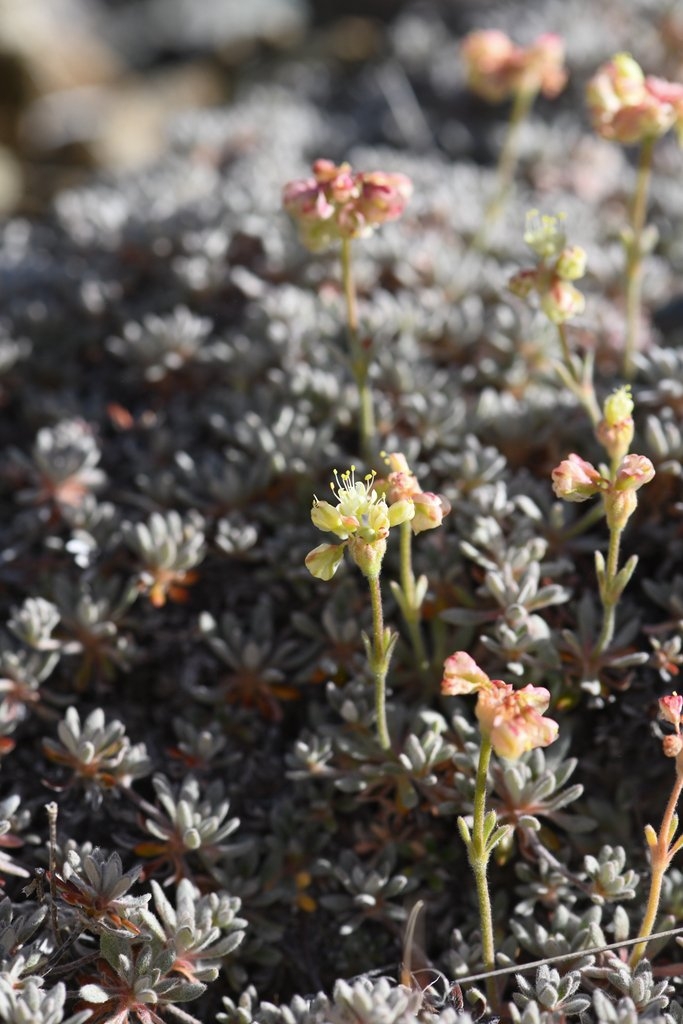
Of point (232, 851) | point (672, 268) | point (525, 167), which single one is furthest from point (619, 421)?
point (525, 167)

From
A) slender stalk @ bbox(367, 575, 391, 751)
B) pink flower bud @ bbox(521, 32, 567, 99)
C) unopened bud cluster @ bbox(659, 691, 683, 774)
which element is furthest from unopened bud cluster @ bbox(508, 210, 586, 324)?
pink flower bud @ bbox(521, 32, 567, 99)

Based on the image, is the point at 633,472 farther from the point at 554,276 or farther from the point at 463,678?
the point at 554,276

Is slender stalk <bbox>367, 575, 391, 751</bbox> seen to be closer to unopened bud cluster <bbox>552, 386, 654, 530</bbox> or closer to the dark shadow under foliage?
the dark shadow under foliage

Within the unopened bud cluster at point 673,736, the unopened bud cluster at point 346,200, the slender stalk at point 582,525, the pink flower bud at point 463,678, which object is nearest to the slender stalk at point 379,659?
the pink flower bud at point 463,678

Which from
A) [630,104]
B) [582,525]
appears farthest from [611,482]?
[630,104]

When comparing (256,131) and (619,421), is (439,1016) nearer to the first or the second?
(619,421)

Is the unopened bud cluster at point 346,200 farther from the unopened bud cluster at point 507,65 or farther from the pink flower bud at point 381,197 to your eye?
the unopened bud cluster at point 507,65
